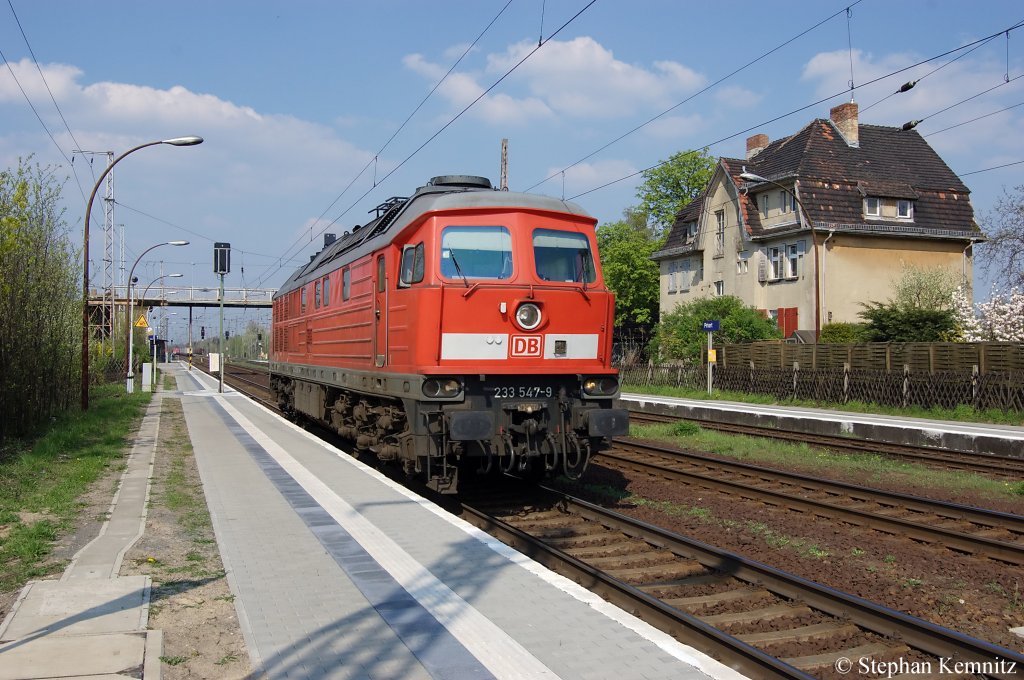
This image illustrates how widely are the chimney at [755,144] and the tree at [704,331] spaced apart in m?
13.7

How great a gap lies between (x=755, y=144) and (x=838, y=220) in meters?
14.9

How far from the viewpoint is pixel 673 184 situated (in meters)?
57.8

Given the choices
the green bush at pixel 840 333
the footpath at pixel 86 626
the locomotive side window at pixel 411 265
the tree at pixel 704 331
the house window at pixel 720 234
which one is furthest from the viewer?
the house window at pixel 720 234

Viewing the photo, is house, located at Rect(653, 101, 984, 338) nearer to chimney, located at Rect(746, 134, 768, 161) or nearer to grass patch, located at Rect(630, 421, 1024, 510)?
chimney, located at Rect(746, 134, 768, 161)

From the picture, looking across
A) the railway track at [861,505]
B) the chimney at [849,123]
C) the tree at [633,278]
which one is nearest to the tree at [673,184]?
the tree at [633,278]

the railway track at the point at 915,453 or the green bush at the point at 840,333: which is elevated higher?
the green bush at the point at 840,333

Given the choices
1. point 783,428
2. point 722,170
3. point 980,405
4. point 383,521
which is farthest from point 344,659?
point 722,170

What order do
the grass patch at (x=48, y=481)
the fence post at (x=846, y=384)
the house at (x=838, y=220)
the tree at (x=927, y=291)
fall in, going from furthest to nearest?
the house at (x=838, y=220), the tree at (x=927, y=291), the fence post at (x=846, y=384), the grass patch at (x=48, y=481)

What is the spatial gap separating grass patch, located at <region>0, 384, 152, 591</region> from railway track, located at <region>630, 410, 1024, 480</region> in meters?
13.2

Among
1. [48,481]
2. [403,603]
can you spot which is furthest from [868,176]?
[403,603]

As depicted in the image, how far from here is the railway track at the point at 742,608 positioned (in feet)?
16.7

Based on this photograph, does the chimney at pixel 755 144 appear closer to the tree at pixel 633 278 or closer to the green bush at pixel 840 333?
the tree at pixel 633 278

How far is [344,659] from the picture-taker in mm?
4828

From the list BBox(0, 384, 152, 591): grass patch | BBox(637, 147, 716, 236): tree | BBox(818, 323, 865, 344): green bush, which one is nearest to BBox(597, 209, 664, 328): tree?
BBox(637, 147, 716, 236): tree
